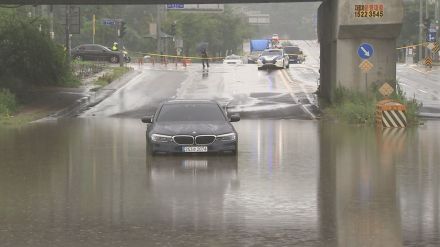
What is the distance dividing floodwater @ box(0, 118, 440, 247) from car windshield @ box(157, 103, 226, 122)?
3.66ft

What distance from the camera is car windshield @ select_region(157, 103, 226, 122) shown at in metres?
21.4

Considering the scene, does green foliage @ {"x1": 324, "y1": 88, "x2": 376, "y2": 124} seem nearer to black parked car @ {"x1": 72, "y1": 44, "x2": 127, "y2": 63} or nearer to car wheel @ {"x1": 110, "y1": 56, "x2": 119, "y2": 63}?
car wheel @ {"x1": 110, "y1": 56, "x2": 119, "y2": 63}

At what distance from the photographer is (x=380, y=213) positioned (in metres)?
12.2

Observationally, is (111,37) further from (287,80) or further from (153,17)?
(287,80)

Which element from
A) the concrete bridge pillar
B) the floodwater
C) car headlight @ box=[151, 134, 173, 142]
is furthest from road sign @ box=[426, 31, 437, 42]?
car headlight @ box=[151, 134, 173, 142]

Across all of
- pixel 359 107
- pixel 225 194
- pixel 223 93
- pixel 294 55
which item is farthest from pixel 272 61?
pixel 225 194

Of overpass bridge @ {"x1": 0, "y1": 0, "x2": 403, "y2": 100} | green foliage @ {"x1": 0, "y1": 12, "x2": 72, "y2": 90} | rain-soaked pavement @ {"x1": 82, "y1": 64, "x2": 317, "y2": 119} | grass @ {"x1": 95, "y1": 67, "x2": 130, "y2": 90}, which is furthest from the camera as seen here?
grass @ {"x1": 95, "y1": 67, "x2": 130, "y2": 90}

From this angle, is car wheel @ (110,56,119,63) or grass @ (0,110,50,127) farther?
car wheel @ (110,56,119,63)

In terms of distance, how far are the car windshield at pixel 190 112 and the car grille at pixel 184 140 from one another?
1364 millimetres

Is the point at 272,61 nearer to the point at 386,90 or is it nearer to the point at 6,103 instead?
the point at 6,103

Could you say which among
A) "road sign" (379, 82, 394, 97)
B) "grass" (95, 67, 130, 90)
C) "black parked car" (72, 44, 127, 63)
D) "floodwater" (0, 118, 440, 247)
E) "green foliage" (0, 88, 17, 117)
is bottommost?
"floodwater" (0, 118, 440, 247)

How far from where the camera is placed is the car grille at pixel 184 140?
2000 centimetres

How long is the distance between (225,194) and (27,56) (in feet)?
111

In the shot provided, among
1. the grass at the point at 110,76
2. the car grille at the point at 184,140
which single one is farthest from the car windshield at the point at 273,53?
the car grille at the point at 184,140
